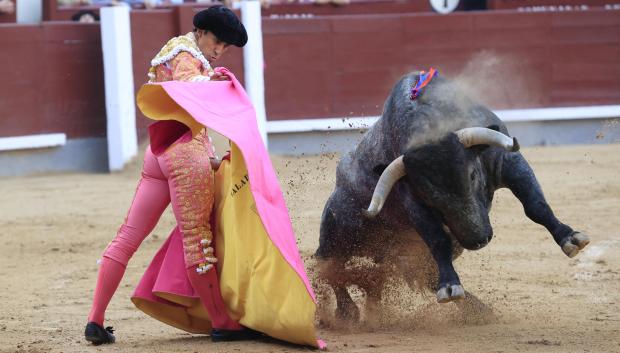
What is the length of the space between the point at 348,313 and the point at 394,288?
0.21 meters

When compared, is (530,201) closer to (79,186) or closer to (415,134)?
(415,134)

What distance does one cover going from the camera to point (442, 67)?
965cm

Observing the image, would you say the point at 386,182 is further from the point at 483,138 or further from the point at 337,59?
the point at 337,59

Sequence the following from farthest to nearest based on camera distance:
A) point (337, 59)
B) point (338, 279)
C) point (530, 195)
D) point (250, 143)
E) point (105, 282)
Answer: point (337, 59) → point (338, 279) → point (530, 195) → point (105, 282) → point (250, 143)

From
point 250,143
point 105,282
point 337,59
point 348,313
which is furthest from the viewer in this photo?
point 337,59

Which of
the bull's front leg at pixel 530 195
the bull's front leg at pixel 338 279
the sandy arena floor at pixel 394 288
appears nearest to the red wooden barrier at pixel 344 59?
the sandy arena floor at pixel 394 288

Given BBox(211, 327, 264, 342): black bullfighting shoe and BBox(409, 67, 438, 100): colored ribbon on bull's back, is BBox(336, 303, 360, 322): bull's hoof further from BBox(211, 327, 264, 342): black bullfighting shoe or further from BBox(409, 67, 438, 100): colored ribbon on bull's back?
BBox(409, 67, 438, 100): colored ribbon on bull's back

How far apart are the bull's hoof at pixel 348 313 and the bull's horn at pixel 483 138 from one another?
0.97 m

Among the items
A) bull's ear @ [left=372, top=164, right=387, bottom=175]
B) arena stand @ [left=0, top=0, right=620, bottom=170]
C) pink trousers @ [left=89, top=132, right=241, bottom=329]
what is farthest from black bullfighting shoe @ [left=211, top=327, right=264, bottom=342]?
arena stand @ [left=0, top=0, right=620, bottom=170]

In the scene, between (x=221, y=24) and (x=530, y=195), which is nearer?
(x=221, y=24)

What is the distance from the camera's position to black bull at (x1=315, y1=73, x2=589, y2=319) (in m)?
3.45

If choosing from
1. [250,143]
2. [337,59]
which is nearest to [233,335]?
[250,143]

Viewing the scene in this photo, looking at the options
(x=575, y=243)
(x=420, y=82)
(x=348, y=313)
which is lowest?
(x=348, y=313)

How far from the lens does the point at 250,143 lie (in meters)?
3.34
